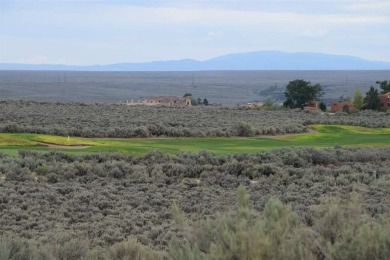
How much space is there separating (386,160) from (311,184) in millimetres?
9350

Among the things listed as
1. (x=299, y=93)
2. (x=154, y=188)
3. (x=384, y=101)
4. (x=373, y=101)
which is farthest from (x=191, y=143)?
(x=299, y=93)

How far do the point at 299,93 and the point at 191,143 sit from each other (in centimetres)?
4796

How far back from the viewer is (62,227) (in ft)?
48.1

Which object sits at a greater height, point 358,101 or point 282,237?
point 282,237

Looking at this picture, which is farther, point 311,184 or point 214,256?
point 311,184

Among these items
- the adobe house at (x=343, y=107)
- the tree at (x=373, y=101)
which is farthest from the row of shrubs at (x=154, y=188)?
the tree at (x=373, y=101)

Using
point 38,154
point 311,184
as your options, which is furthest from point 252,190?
point 38,154

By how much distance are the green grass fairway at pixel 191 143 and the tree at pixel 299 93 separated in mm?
34793

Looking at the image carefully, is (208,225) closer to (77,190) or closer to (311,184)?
(77,190)

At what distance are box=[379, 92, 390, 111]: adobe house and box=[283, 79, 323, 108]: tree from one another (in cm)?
865

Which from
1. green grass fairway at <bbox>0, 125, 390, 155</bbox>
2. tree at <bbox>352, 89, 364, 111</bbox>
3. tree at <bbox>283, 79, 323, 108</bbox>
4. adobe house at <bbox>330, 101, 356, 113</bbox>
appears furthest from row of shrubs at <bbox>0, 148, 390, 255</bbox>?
tree at <bbox>283, 79, 323, 108</bbox>

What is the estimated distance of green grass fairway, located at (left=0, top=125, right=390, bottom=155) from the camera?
33.1 meters

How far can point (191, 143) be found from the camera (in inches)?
1550

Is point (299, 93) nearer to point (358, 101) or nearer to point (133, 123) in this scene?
point (358, 101)
